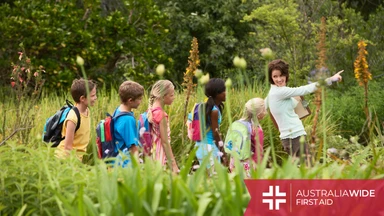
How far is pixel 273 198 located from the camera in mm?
3533

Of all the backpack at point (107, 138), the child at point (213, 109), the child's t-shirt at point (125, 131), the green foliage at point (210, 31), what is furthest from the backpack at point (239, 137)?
the green foliage at point (210, 31)

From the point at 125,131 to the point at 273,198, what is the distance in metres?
2.90

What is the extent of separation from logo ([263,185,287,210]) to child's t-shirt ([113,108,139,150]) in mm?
2803

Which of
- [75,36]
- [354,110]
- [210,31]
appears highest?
[210,31]

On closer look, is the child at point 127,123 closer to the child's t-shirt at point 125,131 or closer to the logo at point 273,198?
the child's t-shirt at point 125,131

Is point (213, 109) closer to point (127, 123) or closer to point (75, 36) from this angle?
point (127, 123)

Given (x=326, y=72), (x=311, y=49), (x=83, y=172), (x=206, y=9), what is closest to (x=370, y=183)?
(x=326, y=72)

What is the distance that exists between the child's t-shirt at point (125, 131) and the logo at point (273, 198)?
2.80 m

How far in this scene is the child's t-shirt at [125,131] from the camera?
627cm

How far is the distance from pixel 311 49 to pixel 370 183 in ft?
35.0

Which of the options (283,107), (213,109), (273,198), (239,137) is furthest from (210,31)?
(273,198)

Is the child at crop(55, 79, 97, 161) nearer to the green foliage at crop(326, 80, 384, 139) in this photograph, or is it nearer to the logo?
the logo

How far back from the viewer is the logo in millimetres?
3529

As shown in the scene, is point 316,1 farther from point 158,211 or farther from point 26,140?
point 158,211
